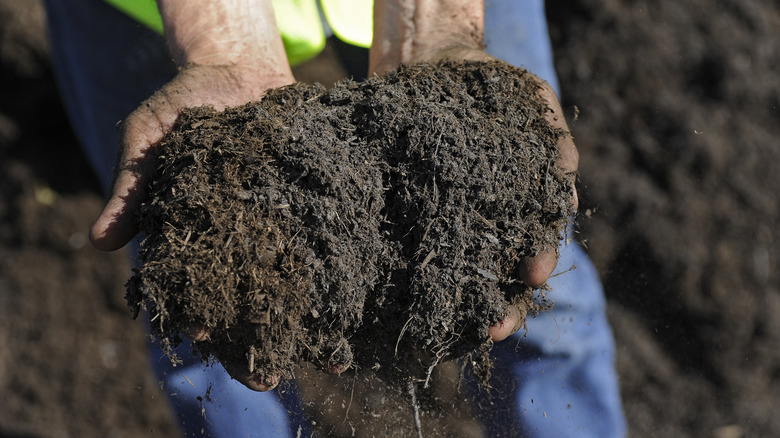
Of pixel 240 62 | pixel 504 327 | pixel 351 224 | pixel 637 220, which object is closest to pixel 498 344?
pixel 504 327

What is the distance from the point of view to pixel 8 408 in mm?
2559

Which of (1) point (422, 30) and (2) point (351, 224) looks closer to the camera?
(2) point (351, 224)

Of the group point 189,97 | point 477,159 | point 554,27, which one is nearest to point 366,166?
point 477,159

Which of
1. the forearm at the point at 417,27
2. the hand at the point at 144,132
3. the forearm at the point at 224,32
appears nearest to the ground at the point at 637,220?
the forearm at the point at 417,27

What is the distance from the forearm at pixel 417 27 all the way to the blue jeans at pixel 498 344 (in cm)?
16

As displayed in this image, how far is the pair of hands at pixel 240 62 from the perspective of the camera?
1.12 metres

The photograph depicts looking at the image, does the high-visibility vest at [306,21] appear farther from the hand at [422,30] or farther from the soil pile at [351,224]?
the soil pile at [351,224]

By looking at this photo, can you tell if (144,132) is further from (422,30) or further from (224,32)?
(422,30)

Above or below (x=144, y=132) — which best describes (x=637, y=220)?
below

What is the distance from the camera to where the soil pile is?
984 millimetres

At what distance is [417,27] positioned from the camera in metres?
1.55

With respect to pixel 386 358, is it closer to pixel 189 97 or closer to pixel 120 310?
pixel 189 97

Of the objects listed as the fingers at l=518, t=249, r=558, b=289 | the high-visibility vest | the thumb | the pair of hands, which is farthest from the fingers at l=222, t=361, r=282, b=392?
the high-visibility vest

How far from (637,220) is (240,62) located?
1695mm
